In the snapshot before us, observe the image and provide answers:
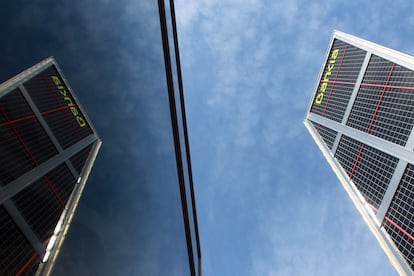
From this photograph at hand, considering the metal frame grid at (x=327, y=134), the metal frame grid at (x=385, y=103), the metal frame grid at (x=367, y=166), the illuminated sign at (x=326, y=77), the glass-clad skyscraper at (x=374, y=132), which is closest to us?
the glass-clad skyscraper at (x=374, y=132)

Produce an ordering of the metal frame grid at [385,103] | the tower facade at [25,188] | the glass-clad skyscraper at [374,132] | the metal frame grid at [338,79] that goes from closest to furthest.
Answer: the tower facade at [25,188] < the glass-clad skyscraper at [374,132] < the metal frame grid at [385,103] < the metal frame grid at [338,79]

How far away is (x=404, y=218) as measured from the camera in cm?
7588

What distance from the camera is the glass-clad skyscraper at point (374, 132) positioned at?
253 feet

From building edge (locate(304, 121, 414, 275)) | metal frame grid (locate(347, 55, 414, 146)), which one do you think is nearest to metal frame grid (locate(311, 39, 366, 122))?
metal frame grid (locate(347, 55, 414, 146))

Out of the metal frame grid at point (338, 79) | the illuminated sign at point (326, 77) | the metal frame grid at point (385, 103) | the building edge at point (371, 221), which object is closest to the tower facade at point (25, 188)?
the building edge at point (371, 221)

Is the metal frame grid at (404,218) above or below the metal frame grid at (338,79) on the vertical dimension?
below

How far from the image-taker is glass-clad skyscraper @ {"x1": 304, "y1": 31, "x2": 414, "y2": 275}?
77.1 meters

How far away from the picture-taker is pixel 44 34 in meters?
5.15

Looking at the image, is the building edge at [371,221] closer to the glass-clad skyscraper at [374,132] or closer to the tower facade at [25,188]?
the glass-clad skyscraper at [374,132]

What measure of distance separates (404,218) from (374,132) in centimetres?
2880

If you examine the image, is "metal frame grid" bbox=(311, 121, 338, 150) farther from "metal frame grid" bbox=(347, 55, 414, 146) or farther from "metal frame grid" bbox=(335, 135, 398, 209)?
"metal frame grid" bbox=(347, 55, 414, 146)

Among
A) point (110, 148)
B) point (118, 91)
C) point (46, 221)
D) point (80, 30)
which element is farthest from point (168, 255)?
point (80, 30)

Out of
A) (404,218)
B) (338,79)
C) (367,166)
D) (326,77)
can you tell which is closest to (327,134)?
(338,79)

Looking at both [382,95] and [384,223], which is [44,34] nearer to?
[384,223]
